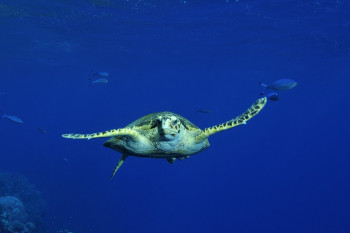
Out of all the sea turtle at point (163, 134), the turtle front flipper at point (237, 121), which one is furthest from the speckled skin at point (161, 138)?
the turtle front flipper at point (237, 121)

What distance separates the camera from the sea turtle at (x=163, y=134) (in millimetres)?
3518

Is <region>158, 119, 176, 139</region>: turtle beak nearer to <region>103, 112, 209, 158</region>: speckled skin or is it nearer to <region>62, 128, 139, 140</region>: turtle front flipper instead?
<region>103, 112, 209, 158</region>: speckled skin

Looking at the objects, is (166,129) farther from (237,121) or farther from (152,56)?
(152,56)

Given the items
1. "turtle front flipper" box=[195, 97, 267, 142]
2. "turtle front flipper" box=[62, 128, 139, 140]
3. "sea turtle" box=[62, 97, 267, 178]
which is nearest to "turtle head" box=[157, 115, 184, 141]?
"sea turtle" box=[62, 97, 267, 178]

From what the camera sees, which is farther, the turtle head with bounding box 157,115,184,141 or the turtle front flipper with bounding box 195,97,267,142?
the turtle front flipper with bounding box 195,97,267,142

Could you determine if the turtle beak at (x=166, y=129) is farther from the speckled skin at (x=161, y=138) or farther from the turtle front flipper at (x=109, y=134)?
the turtle front flipper at (x=109, y=134)

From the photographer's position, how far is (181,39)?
2044 cm

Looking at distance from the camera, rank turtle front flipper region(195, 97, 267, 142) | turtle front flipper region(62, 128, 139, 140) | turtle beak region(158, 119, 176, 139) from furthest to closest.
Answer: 1. turtle front flipper region(195, 97, 267, 142)
2. turtle front flipper region(62, 128, 139, 140)
3. turtle beak region(158, 119, 176, 139)

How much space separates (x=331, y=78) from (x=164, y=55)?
2622 centimetres

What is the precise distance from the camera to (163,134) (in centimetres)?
Result: 352

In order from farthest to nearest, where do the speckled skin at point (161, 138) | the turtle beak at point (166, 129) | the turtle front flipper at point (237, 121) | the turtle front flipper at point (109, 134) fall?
the turtle front flipper at point (237, 121) < the turtle front flipper at point (109, 134) < the speckled skin at point (161, 138) < the turtle beak at point (166, 129)

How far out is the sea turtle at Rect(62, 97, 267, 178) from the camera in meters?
3.52

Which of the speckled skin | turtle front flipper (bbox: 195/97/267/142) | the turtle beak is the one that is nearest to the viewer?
the turtle beak

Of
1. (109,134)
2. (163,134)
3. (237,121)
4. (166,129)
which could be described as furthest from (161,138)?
(237,121)
